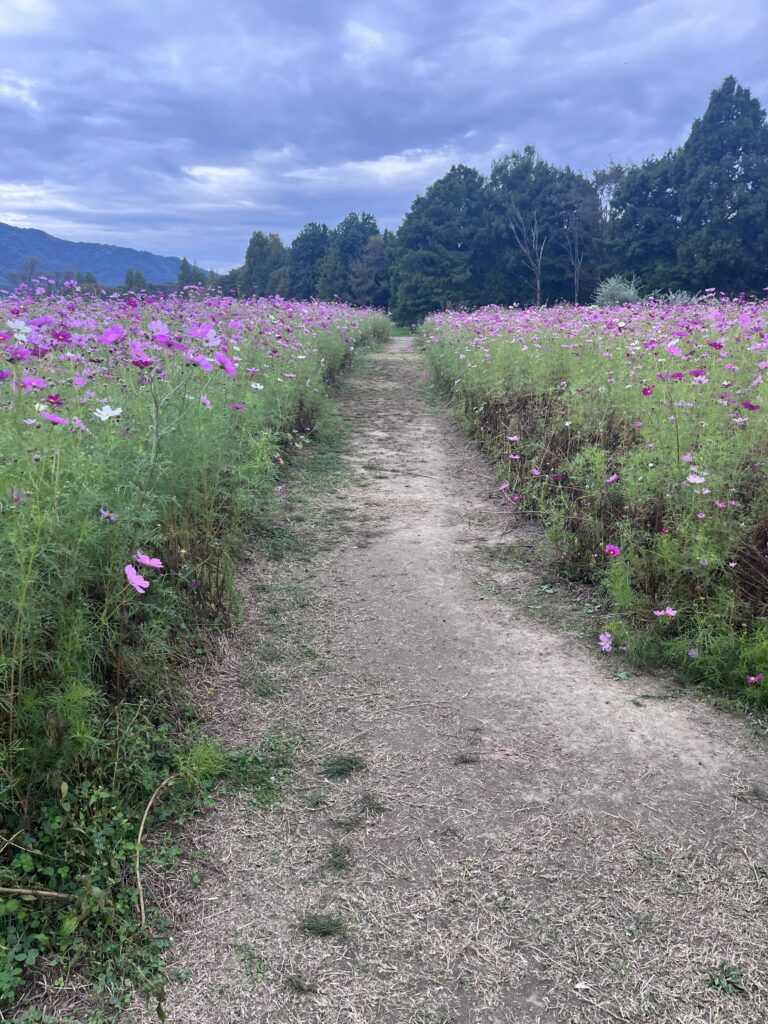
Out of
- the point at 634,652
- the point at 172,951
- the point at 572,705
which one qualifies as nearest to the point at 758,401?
the point at 634,652

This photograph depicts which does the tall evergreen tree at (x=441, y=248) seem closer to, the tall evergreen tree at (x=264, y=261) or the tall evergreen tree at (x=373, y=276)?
the tall evergreen tree at (x=373, y=276)

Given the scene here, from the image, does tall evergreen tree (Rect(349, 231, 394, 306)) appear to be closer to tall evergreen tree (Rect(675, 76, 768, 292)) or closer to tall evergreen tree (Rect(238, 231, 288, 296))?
tall evergreen tree (Rect(238, 231, 288, 296))

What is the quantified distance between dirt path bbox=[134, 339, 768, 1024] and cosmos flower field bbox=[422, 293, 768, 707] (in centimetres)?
30

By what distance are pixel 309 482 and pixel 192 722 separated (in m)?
3.46

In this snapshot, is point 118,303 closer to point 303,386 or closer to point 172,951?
point 303,386

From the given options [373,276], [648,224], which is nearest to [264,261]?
[373,276]

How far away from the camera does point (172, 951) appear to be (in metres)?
1.68

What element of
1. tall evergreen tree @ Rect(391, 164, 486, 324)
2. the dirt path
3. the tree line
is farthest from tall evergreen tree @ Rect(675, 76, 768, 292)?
the dirt path

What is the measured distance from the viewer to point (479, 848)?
2.02 m

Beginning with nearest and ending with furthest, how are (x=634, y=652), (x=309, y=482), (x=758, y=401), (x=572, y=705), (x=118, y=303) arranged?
(x=572, y=705), (x=634, y=652), (x=758, y=401), (x=309, y=482), (x=118, y=303)

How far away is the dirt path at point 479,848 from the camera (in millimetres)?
1606

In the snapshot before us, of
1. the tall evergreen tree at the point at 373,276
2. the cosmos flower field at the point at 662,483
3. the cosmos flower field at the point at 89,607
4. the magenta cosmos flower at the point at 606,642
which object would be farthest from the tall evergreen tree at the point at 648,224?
the cosmos flower field at the point at 89,607

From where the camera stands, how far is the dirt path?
5.27ft

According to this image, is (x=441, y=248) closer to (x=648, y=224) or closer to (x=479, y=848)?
(x=648, y=224)
